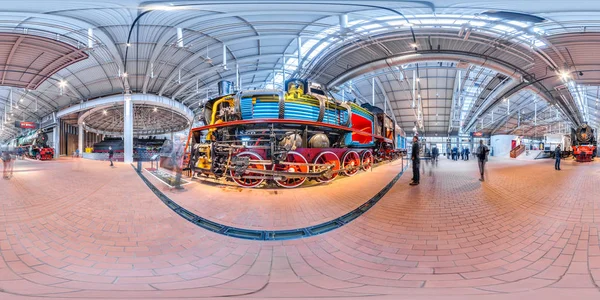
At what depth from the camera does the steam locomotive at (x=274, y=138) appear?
2.20 metres

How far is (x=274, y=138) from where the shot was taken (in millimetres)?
2320

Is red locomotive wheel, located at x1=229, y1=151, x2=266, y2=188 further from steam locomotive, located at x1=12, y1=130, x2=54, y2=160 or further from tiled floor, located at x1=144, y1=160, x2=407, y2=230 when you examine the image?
steam locomotive, located at x1=12, y1=130, x2=54, y2=160

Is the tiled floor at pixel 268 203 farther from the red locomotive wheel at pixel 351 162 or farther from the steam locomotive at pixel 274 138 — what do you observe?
the red locomotive wheel at pixel 351 162

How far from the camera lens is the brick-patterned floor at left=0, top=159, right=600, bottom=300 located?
127 cm

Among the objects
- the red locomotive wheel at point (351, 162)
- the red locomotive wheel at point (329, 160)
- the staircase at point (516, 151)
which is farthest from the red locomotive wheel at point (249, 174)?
the staircase at point (516, 151)

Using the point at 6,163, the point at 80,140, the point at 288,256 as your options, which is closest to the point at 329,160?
the point at 288,256

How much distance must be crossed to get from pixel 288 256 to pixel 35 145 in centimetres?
515

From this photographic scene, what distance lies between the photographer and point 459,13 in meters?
2.65

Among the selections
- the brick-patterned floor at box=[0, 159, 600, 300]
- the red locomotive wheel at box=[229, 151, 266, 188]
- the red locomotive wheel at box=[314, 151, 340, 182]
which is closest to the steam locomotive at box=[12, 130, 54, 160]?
the brick-patterned floor at box=[0, 159, 600, 300]

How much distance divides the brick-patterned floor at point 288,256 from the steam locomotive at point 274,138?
65 cm

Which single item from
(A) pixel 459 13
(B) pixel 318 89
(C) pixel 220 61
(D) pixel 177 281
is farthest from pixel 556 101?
(D) pixel 177 281

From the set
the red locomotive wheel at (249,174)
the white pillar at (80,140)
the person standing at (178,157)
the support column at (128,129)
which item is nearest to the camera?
the red locomotive wheel at (249,174)

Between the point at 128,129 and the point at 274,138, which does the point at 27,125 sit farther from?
the point at 274,138

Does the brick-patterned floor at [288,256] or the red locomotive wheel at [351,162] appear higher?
the red locomotive wheel at [351,162]
